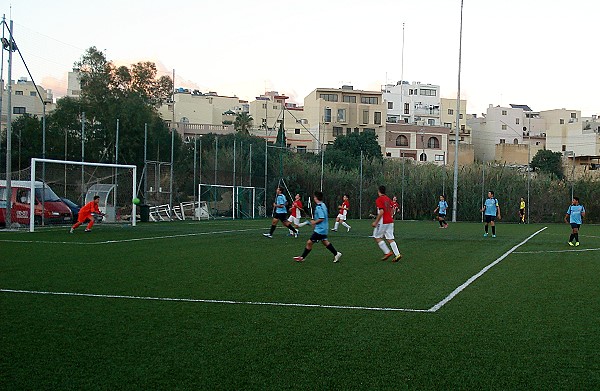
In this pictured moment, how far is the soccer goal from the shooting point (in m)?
30.9

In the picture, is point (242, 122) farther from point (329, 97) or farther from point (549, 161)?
point (549, 161)

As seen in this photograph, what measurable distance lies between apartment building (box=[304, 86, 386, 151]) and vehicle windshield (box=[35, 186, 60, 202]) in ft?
209

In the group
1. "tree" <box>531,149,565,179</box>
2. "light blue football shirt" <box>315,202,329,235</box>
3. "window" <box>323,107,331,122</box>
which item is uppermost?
"window" <box>323,107,331,122</box>

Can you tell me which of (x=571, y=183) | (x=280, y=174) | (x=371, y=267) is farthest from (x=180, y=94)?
(x=371, y=267)

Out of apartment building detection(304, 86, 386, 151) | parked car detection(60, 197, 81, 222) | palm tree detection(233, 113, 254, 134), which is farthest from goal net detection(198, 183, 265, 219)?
apartment building detection(304, 86, 386, 151)

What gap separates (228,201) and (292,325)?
37.5m

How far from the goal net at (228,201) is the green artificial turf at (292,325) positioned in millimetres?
26655

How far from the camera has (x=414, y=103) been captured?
107312 mm

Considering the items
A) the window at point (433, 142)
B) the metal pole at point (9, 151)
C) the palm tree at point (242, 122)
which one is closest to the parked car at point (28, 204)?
the metal pole at point (9, 151)

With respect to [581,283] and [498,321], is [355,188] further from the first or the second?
[498,321]

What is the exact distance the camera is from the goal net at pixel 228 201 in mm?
44938

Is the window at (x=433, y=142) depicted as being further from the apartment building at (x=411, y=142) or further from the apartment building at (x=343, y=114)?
the apartment building at (x=343, y=114)

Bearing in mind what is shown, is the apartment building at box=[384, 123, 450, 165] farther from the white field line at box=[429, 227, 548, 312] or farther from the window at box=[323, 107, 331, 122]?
the white field line at box=[429, 227, 548, 312]

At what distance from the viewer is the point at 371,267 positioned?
1645 centimetres
